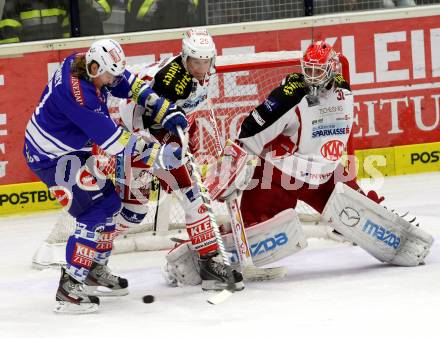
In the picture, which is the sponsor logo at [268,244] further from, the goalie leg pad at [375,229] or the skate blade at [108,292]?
the skate blade at [108,292]

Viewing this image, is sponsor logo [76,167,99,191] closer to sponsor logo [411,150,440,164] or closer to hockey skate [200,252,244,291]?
hockey skate [200,252,244,291]

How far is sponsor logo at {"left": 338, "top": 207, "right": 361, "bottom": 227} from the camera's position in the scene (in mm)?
5203

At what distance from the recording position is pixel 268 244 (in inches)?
204

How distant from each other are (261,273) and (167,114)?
2.81 feet

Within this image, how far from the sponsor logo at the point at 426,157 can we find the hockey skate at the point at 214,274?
291 centimetres

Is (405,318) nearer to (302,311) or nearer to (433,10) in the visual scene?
(302,311)

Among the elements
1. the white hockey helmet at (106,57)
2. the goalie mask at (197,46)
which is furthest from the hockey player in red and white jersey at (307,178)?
the white hockey helmet at (106,57)

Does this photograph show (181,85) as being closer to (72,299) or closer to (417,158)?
(72,299)

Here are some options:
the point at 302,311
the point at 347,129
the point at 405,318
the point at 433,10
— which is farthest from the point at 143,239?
the point at 433,10

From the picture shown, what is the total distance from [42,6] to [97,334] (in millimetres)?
3547

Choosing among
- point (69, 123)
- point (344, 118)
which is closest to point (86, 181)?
point (69, 123)

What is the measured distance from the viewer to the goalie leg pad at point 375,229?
5.20 metres

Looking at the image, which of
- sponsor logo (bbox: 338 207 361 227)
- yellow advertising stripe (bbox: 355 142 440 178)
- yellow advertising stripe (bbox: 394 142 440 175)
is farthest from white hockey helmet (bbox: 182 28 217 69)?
yellow advertising stripe (bbox: 394 142 440 175)

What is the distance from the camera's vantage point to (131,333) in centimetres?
437
